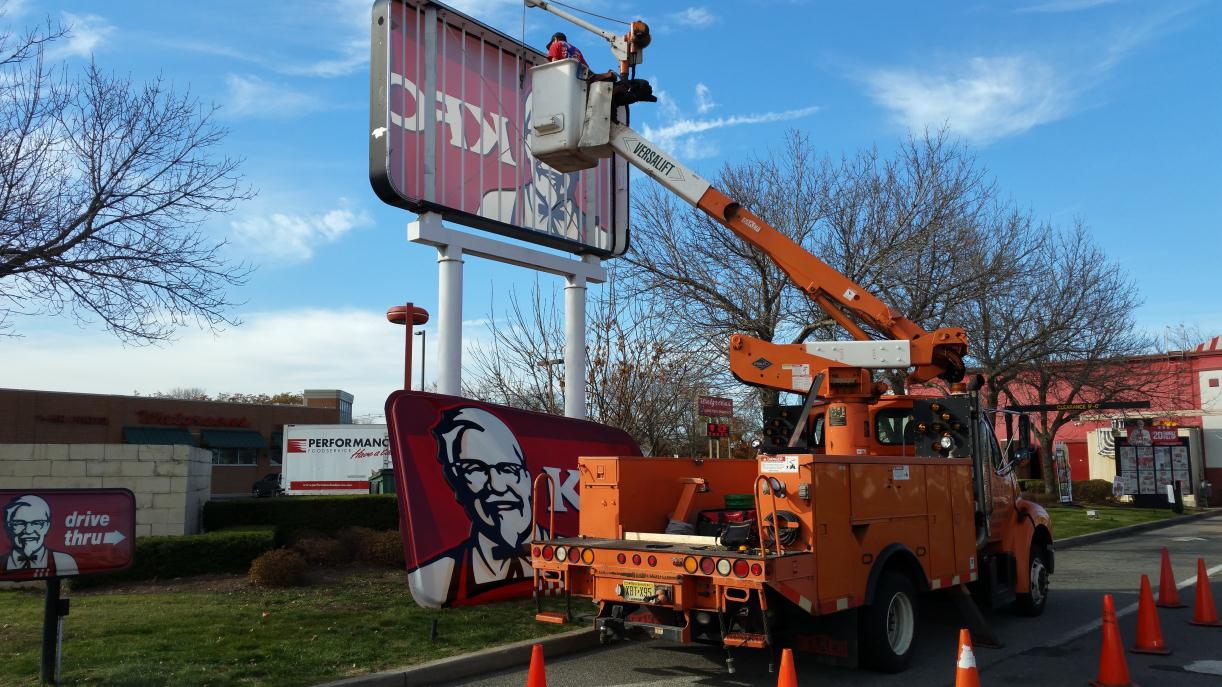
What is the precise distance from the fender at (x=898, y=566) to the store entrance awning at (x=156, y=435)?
5002 cm

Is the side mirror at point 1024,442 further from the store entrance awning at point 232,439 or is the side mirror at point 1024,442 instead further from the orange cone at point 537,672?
the store entrance awning at point 232,439

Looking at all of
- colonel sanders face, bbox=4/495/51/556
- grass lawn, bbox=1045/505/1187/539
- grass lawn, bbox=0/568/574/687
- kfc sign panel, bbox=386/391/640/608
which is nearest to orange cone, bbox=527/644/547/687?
grass lawn, bbox=0/568/574/687

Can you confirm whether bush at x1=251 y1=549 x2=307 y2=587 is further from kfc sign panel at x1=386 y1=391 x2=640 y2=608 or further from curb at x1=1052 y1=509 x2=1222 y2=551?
curb at x1=1052 y1=509 x2=1222 y2=551

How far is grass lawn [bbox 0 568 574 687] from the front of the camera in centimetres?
704

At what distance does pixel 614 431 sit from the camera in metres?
12.9

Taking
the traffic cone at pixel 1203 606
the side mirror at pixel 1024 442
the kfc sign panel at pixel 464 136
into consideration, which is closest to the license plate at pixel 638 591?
the side mirror at pixel 1024 442

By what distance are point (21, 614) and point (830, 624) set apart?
8114 mm

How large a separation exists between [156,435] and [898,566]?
174ft

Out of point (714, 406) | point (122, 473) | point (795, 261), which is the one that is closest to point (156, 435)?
point (122, 473)

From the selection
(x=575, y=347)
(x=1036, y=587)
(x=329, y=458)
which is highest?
(x=575, y=347)

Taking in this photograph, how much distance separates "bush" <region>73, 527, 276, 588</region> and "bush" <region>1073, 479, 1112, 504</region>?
33.4 m

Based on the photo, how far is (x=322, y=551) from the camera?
486 inches

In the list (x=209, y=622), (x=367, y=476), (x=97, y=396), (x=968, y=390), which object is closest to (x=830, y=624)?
(x=968, y=390)

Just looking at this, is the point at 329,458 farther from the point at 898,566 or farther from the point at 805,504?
the point at 805,504
